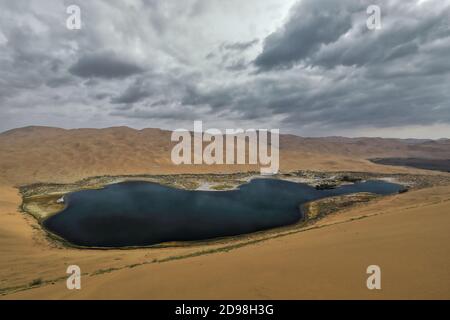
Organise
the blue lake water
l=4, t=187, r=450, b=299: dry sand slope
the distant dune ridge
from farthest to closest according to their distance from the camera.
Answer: the distant dune ridge
the blue lake water
l=4, t=187, r=450, b=299: dry sand slope

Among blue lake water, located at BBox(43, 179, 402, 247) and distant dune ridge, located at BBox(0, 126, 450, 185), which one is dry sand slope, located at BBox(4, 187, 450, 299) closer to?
blue lake water, located at BBox(43, 179, 402, 247)

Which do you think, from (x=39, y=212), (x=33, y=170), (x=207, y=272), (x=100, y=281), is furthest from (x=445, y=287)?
(x=33, y=170)

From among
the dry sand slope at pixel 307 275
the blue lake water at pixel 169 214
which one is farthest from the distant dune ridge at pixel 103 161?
the dry sand slope at pixel 307 275

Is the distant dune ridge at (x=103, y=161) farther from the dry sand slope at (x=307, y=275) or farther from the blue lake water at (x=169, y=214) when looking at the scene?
the dry sand slope at (x=307, y=275)

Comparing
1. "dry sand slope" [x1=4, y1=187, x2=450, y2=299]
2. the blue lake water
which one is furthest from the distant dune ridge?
"dry sand slope" [x1=4, y1=187, x2=450, y2=299]

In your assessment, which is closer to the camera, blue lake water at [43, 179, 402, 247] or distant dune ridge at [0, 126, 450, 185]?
blue lake water at [43, 179, 402, 247]

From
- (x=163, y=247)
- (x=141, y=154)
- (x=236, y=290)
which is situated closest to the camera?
(x=236, y=290)

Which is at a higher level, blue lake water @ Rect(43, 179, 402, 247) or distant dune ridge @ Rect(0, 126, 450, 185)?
distant dune ridge @ Rect(0, 126, 450, 185)

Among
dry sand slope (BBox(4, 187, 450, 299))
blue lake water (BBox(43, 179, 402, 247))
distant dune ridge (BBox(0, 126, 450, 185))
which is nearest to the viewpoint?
dry sand slope (BBox(4, 187, 450, 299))

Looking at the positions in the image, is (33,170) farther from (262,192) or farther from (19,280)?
(19,280)
